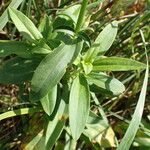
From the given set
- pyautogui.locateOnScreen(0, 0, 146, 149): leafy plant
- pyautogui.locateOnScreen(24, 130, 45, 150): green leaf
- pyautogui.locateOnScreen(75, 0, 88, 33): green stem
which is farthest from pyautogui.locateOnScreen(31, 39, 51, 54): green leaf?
pyautogui.locateOnScreen(24, 130, 45, 150): green leaf

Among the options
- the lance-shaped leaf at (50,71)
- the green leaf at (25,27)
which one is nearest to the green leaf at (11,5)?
the green leaf at (25,27)

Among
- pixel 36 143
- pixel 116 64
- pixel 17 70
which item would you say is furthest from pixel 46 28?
pixel 36 143

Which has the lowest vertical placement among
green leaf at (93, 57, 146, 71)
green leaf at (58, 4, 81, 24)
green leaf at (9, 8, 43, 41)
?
green leaf at (93, 57, 146, 71)

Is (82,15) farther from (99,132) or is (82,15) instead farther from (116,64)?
(99,132)

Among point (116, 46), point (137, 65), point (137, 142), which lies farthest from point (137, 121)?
point (116, 46)

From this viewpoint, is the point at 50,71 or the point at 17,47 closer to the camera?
the point at 50,71

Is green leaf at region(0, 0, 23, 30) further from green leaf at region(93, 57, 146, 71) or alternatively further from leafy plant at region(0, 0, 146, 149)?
green leaf at region(93, 57, 146, 71)
